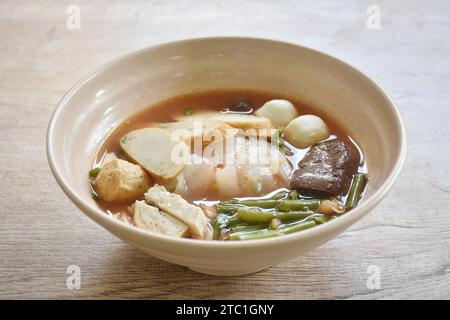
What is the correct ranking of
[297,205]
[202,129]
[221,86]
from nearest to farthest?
1. [297,205]
2. [202,129]
3. [221,86]

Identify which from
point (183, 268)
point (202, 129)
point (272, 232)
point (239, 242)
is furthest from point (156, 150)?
point (239, 242)

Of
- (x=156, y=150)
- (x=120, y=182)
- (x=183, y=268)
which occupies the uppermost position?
(x=156, y=150)

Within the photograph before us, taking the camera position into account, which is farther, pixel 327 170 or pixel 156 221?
pixel 327 170

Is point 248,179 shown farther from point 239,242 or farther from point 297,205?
point 239,242

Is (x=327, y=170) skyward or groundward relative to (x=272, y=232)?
skyward

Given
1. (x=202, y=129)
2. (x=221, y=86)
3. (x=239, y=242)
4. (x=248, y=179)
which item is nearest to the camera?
(x=239, y=242)

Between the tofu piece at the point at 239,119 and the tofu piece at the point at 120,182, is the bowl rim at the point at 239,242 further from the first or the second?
the tofu piece at the point at 239,119
